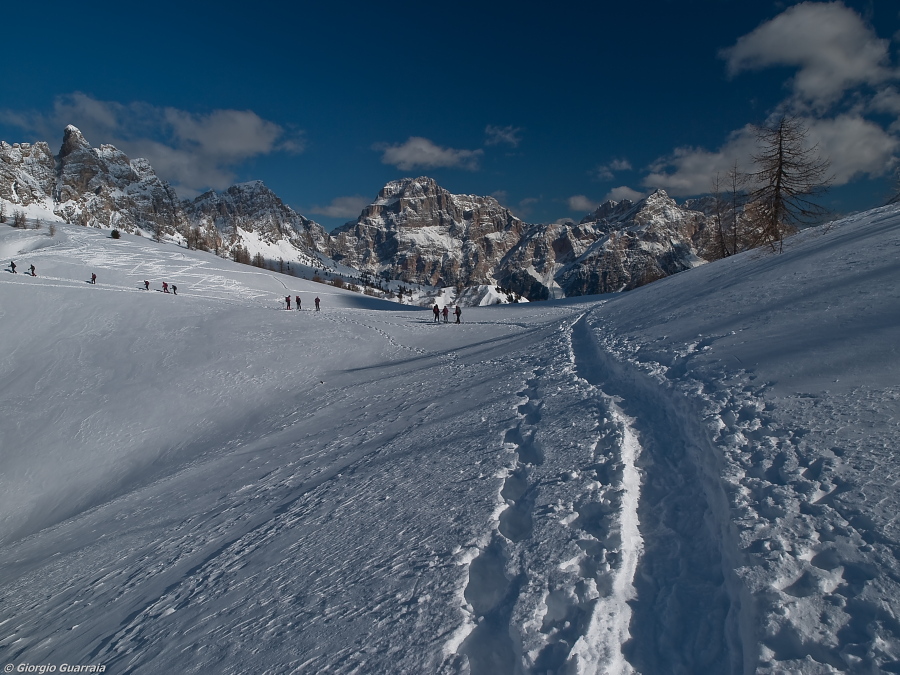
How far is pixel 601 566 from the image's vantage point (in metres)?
4.59

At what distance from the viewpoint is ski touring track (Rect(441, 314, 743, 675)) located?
3740mm

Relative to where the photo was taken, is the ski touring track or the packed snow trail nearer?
the packed snow trail

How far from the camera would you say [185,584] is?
6.88 metres

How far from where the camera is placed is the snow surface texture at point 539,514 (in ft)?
12.6

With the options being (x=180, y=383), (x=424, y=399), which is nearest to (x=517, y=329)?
(x=424, y=399)

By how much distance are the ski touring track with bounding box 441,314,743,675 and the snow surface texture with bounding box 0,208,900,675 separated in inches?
1.1

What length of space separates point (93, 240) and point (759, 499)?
81.7 metres

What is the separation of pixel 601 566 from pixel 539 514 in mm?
1184

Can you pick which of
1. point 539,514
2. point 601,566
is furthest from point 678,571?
point 539,514

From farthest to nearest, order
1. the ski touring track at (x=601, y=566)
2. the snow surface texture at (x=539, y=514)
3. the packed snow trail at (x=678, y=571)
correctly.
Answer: the snow surface texture at (x=539, y=514)
the ski touring track at (x=601, y=566)
the packed snow trail at (x=678, y=571)

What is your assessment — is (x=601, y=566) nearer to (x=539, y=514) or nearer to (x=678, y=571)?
(x=678, y=571)

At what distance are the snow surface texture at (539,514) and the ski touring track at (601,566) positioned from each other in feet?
0.09

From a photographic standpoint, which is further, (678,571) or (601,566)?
(601,566)

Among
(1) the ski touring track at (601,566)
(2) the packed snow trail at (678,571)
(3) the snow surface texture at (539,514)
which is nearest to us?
(2) the packed snow trail at (678,571)
